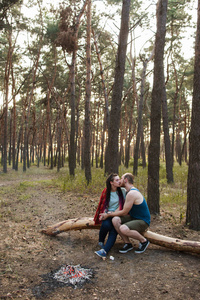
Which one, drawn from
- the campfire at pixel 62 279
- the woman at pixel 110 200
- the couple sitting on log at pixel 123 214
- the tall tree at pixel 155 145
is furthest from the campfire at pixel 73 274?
the tall tree at pixel 155 145

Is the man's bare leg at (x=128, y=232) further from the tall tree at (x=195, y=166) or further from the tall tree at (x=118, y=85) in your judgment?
the tall tree at (x=118, y=85)

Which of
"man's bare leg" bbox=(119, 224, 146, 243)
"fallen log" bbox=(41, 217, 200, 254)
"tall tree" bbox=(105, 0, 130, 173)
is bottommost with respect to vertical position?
"fallen log" bbox=(41, 217, 200, 254)

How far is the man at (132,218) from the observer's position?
4.84 meters

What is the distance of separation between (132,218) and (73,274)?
1597mm

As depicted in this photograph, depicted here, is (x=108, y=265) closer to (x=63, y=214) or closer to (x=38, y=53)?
(x=63, y=214)

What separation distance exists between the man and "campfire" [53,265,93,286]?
1.01 metres

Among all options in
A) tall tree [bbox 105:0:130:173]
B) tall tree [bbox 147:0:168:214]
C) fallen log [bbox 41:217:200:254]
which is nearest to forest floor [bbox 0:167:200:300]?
fallen log [bbox 41:217:200:254]

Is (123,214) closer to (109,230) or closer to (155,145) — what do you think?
(109,230)

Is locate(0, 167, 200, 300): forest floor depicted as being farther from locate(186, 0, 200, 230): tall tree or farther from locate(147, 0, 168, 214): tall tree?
locate(147, 0, 168, 214): tall tree

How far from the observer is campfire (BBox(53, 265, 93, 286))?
3.88 m

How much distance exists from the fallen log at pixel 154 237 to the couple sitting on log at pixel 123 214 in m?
0.18

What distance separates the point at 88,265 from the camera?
4441mm

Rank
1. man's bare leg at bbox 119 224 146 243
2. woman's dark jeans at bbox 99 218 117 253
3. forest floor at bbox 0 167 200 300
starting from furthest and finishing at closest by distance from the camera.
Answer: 1. woman's dark jeans at bbox 99 218 117 253
2. man's bare leg at bbox 119 224 146 243
3. forest floor at bbox 0 167 200 300

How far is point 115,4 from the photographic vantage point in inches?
583
